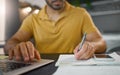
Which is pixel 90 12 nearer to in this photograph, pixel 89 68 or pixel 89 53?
pixel 89 53

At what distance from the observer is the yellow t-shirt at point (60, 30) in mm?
1384

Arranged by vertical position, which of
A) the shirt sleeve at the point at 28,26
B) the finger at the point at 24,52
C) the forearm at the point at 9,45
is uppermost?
the shirt sleeve at the point at 28,26

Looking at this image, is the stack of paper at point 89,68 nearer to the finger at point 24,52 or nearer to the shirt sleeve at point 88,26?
the finger at point 24,52

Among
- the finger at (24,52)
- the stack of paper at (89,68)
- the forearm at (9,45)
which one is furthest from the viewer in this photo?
the forearm at (9,45)

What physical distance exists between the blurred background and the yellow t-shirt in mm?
258

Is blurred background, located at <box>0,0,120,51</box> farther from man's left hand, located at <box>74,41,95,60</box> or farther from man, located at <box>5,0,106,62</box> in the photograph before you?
man's left hand, located at <box>74,41,95,60</box>

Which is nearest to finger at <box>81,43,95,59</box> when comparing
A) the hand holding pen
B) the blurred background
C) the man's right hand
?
the hand holding pen

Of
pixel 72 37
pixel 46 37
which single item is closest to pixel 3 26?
pixel 46 37

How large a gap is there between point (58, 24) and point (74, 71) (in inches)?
33.3

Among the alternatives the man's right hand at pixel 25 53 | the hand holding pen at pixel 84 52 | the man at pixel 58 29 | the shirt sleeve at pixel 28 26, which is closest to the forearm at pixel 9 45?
the man at pixel 58 29

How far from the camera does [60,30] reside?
140 cm

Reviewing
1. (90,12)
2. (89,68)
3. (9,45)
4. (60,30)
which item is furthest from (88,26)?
(89,68)

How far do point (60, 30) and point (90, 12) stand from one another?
412mm

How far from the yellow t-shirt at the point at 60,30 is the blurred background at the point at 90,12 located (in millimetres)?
258
